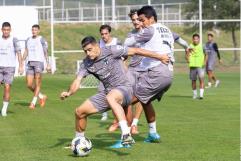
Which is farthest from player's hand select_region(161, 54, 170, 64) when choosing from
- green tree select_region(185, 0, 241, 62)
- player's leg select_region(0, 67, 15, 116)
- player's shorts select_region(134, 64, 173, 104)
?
green tree select_region(185, 0, 241, 62)

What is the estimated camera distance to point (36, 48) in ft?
→ 66.3

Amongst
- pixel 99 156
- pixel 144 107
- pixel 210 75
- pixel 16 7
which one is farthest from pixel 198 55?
pixel 16 7

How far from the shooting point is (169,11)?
43031mm

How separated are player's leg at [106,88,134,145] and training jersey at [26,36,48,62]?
29.5ft

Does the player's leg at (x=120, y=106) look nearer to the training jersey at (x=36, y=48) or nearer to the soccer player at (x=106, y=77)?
Answer: the soccer player at (x=106, y=77)

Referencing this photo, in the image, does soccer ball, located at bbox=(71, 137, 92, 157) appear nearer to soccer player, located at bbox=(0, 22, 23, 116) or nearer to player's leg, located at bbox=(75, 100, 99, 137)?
player's leg, located at bbox=(75, 100, 99, 137)

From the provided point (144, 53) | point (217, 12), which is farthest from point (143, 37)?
point (217, 12)

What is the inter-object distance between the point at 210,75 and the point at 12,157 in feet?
64.0

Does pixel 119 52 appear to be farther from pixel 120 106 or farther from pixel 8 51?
pixel 8 51

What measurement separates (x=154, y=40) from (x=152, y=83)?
0.70 metres

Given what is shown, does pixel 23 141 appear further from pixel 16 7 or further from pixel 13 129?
pixel 16 7

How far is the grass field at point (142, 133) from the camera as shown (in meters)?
11.2

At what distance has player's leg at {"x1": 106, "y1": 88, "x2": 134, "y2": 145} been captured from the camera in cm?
1098

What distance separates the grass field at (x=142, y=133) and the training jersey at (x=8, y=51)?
1255 millimetres
